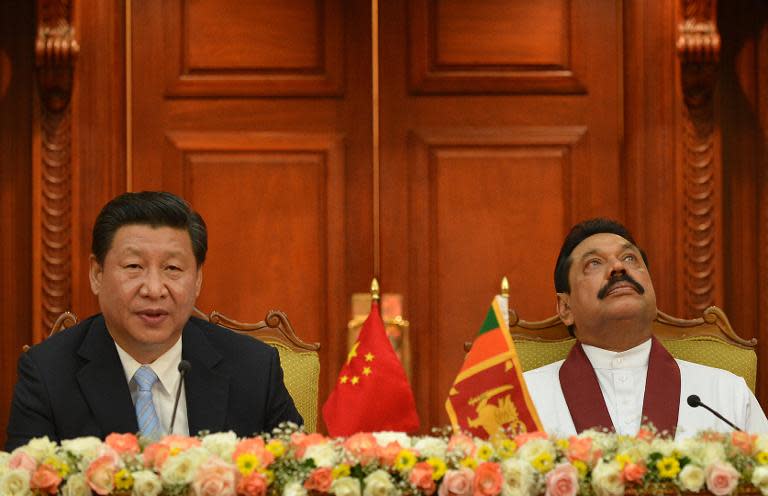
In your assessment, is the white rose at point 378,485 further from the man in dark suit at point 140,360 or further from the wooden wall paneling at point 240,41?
the wooden wall paneling at point 240,41

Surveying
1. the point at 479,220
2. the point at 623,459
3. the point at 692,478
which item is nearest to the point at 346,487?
the point at 623,459

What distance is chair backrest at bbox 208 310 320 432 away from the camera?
3.09m

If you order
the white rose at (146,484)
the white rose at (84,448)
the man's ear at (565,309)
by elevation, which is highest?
the man's ear at (565,309)

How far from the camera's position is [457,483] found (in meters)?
1.95

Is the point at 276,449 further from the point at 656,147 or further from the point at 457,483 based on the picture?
the point at 656,147

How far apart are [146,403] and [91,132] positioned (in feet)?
5.71

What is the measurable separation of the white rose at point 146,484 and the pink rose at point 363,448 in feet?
1.09

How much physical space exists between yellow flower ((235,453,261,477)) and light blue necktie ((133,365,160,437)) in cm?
63

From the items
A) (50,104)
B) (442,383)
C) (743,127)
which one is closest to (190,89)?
(50,104)

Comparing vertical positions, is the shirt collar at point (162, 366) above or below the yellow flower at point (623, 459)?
above

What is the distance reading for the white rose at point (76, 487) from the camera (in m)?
1.94

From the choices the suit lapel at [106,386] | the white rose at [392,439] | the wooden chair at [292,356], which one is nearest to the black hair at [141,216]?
the suit lapel at [106,386]

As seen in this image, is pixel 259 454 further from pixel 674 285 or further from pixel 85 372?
pixel 674 285

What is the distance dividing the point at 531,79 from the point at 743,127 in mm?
797
